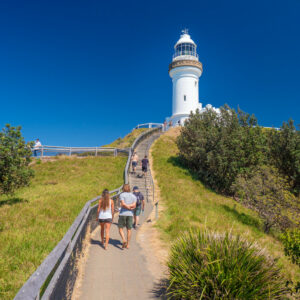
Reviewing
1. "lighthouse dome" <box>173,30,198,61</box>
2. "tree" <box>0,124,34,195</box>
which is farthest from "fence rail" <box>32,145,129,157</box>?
"lighthouse dome" <box>173,30,198,61</box>

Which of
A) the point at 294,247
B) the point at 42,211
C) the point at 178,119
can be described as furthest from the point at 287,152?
the point at 178,119

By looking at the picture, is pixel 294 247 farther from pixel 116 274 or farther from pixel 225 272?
pixel 116 274

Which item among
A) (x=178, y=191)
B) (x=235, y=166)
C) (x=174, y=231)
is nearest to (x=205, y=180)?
(x=235, y=166)

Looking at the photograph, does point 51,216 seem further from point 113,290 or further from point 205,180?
point 205,180

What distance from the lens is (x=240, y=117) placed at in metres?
22.8

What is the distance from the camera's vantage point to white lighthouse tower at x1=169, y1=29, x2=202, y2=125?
45.2 m

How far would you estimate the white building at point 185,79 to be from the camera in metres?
45.2

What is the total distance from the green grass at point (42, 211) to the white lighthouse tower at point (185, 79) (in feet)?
79.3

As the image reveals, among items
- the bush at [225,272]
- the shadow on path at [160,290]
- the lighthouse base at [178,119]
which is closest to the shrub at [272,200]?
the bush at [225,272]

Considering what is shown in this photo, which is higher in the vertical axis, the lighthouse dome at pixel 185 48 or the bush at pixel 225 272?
the lighthouse dome at pixel 185 48

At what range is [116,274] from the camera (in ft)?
19.3

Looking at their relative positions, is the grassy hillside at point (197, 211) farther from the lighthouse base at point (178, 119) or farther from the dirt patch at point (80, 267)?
the lighthouse base at point (178, 119)

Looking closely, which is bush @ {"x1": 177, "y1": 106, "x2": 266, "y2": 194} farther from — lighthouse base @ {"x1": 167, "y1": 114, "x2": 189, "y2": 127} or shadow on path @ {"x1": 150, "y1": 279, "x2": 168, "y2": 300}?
lighthouse base @ {"x1": 167, "y1": 114, "x2": 189, "y2": 127}

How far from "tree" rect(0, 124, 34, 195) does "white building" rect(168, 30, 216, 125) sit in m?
34.5
